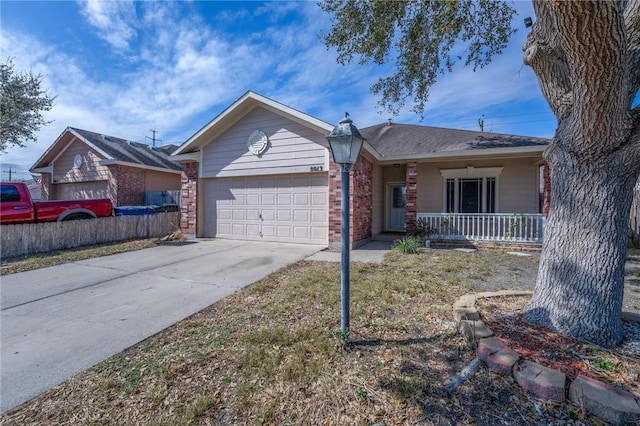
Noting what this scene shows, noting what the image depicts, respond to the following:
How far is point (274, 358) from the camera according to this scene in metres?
2.71

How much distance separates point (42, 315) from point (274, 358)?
368 centimetres

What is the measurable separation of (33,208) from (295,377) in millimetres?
10627

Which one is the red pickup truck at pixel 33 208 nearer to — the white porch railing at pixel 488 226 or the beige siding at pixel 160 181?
the beige siding at pixel 160 181

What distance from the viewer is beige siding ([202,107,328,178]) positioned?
8.86 meters

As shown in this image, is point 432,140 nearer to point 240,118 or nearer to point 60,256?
point 240,118

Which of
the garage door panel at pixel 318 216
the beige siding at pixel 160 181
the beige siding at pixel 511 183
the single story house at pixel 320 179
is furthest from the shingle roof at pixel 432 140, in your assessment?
the beige siding at pixel 160 181

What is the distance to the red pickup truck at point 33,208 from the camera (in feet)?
26.6

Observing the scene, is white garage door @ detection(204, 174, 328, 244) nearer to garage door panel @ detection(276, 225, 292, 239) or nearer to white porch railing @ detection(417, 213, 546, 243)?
garage door panel @ detection(276, 225, 292, 239)

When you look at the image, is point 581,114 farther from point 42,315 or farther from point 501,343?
point 42,315

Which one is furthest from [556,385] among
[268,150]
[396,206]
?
[396,206]

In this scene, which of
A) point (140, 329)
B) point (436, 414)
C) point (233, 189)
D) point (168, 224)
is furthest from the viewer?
point (168, 224)

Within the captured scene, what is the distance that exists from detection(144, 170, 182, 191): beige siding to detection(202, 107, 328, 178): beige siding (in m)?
6.76

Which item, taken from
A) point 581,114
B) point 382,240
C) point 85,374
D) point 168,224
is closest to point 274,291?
point 85,374

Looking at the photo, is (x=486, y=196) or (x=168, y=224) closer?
(x=486, y=196)
